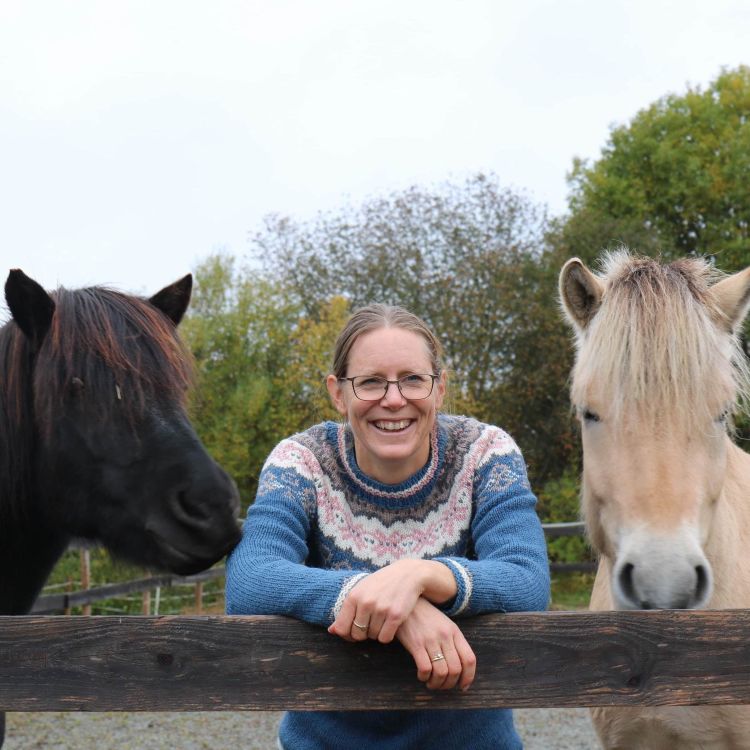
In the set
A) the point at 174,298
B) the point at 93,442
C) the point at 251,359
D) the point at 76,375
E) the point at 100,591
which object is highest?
the point at 251,359

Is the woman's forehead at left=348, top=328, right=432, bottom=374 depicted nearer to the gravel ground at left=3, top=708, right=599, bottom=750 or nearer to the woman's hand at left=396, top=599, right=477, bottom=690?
the woman's hand at left=396, top=599, right=477, bottom=690

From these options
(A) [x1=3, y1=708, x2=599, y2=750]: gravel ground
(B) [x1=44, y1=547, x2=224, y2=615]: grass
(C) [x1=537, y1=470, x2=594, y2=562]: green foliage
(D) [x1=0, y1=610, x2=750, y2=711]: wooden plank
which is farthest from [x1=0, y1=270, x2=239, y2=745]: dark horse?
(C) [x1=537, y1=470, x2=594, y2=562]: green foliage

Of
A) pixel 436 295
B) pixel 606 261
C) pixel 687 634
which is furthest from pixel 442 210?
pixel 687 634

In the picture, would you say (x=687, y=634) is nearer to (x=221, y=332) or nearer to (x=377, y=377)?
(x=377, y=377)

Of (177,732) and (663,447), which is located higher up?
(663,447)

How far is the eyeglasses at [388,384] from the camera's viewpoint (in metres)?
2.54

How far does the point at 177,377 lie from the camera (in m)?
3.21

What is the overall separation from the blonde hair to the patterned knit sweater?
23 cm

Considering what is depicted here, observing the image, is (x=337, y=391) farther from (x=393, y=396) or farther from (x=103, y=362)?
(x=103, y=362)

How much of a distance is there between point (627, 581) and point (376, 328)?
3.57 feet

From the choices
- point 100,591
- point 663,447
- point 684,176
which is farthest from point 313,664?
point 684,176

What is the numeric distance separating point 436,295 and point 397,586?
22.9 m

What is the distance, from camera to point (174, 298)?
12.0 ft

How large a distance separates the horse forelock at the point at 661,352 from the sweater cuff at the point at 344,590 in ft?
4.10
